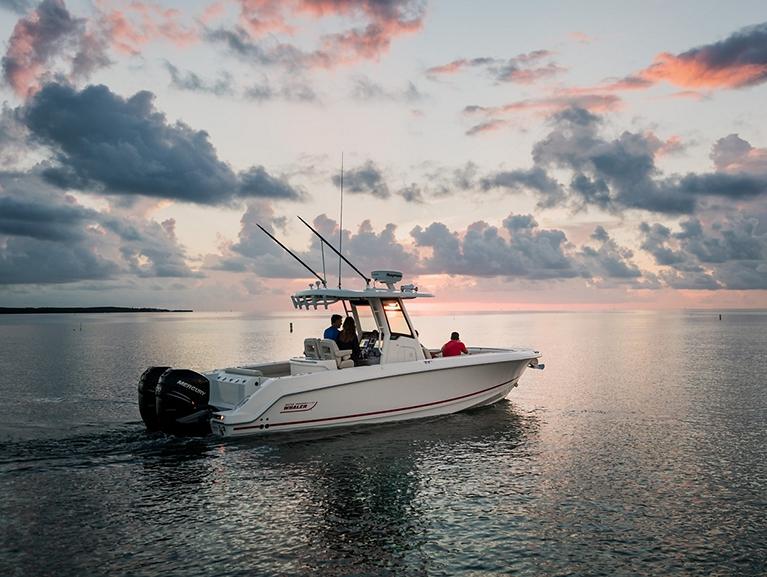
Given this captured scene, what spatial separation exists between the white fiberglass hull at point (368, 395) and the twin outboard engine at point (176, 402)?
0.52 m

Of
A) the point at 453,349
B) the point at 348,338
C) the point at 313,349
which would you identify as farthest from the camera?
the point at 453,349

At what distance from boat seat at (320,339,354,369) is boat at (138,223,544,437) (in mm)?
27

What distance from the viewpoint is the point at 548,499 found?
1116cm

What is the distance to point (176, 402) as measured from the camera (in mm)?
14570

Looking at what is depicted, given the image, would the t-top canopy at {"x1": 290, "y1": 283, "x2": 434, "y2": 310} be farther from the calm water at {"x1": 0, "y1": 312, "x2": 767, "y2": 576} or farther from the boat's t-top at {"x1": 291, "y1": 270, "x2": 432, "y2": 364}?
the calm water at {"x1": 0, "y1": 312, "x2": 767, "y2": 576}

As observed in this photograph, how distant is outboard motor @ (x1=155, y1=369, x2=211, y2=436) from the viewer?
572 inches

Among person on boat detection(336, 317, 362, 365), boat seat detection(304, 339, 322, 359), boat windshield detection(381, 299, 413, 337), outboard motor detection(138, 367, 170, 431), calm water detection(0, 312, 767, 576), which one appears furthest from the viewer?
boat windshield detection(381, 299, 413, 337)

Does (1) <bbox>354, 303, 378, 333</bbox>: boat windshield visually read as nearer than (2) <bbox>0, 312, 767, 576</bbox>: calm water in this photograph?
Result: No

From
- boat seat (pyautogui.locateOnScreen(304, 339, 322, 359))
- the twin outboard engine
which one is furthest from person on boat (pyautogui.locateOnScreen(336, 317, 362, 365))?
the twin outboard engine

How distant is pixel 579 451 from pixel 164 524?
988cm

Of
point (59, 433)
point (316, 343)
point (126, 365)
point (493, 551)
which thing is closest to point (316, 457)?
point (316, 343)

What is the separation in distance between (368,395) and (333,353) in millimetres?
1439

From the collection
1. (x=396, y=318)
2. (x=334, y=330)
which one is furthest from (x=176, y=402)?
(x=396, y=318)

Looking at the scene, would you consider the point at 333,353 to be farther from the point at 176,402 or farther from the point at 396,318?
the point at 176,402
